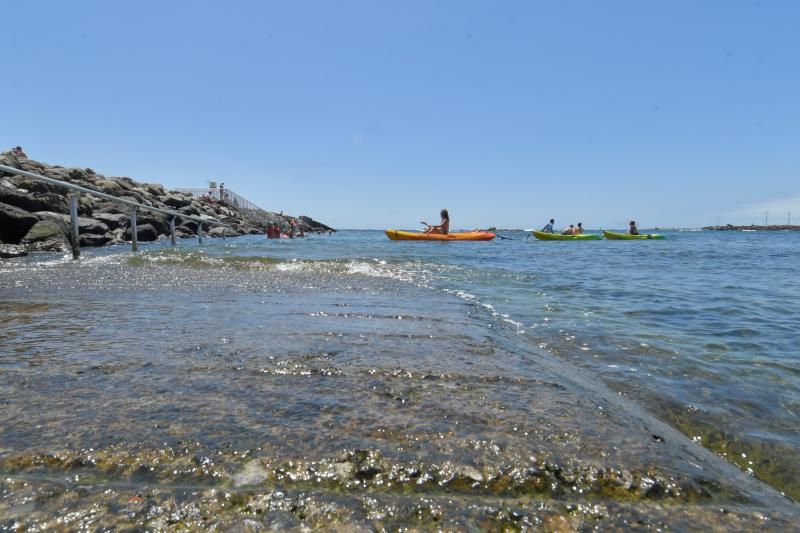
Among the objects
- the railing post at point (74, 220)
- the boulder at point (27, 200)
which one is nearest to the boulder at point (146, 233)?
the boulder at point (27, 200)

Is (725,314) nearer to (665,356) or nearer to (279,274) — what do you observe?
(665,356)

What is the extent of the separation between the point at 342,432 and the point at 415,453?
0.91 ft

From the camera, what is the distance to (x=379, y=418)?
1.67 metres

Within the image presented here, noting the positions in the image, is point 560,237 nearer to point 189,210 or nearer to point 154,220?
point 154,220

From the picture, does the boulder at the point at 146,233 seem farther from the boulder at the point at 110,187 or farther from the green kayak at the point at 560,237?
the green kayak at the point at 560,237

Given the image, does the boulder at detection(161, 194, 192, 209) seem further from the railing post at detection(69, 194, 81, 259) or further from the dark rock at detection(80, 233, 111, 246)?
the railing post at detection(69, 194, 81, 259)

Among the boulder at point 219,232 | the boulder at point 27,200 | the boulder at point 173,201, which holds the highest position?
the boulder at point 173,201

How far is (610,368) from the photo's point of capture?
3109 millimetres

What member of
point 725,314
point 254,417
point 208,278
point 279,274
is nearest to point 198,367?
point 254,417

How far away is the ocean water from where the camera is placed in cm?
114

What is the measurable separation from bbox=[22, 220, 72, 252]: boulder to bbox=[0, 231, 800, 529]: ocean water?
9.18m

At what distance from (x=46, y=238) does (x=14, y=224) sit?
1.02 metres

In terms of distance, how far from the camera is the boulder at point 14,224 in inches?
467

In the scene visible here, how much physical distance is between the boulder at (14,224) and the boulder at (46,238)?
313 millimetres
